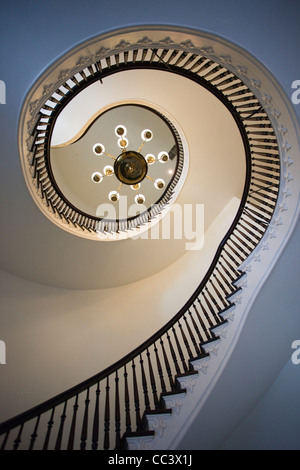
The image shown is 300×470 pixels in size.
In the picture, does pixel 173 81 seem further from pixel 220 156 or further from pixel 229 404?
pixel 229 404

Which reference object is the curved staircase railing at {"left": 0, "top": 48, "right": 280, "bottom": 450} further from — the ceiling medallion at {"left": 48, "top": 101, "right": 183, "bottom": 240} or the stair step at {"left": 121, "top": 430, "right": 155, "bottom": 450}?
the ceiling medallion at {"left": 48, "top": 101, "right": 183, "bottom": 240}

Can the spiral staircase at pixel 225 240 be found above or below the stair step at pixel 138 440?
above

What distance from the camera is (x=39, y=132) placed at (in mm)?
3590

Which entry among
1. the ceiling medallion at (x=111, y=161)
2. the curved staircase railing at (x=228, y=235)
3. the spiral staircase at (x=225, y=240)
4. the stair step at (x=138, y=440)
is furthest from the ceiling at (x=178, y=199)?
the stair step at (x=138, y=440)

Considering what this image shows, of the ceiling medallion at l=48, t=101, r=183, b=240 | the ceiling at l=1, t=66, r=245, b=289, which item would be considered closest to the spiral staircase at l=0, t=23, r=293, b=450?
the ceiling at l=1, t=66, r=245, b=289

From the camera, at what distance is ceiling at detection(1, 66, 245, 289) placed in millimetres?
4755

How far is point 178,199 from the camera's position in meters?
6.20

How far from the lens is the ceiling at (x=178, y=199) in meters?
4.75

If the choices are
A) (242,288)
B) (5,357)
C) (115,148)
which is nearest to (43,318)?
(5,357)

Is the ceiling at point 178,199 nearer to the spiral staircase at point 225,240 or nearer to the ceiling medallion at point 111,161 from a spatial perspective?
the ceiling medallion at point 111,161

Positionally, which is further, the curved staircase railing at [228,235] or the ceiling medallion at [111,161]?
the ceiling medallion at [111,161]

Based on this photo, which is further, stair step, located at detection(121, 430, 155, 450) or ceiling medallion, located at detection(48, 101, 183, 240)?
ceiling medallion, located at detection(48, 101, 183, 240)

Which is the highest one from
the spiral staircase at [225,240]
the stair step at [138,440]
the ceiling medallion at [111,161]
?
the ceiling medallion at [111,161]

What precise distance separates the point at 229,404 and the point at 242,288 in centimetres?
132
